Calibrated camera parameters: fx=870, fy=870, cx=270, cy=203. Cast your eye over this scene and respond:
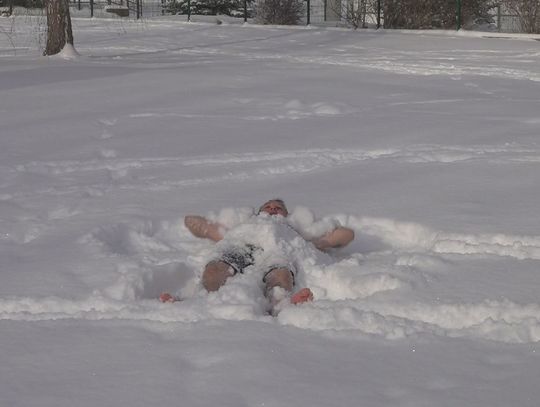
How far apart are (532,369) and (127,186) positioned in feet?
10.2

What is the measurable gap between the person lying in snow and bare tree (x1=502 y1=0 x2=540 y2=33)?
49.9 feet

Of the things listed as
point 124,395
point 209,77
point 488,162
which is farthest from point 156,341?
point 209,77

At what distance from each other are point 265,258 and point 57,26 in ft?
31.7

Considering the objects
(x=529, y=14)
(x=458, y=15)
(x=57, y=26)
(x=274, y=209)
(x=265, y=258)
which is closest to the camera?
(x=265, y=258)

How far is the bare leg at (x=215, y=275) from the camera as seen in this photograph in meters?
3.72

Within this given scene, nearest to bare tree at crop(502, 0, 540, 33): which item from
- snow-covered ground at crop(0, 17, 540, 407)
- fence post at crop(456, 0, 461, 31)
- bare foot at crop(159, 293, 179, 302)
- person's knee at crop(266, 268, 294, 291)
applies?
fence post at crop(456, 0, 461, 31)

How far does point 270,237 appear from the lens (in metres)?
4.02

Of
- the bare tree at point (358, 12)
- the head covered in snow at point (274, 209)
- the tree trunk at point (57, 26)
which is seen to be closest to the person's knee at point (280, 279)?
the head covered in snow at point (274, 209)

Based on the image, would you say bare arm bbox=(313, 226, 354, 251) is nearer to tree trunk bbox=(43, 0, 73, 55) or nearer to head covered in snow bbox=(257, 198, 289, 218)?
head covered in snow bbox=(257, 198, 289, 218)

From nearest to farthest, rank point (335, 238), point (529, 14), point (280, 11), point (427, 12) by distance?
point (335, 238)
point (529, 14)
point (427, 12)
point (280, 11)

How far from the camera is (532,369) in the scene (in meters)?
2.74

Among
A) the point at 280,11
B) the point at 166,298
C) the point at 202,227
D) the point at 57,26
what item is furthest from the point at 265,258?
the point at 280,11

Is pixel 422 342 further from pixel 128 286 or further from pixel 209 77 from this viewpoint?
pixel 209 77

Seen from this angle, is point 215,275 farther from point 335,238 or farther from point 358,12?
point 358,12
